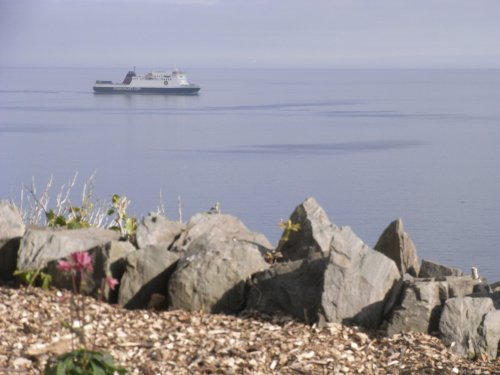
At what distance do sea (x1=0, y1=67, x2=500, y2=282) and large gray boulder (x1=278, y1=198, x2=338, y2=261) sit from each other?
109 inches

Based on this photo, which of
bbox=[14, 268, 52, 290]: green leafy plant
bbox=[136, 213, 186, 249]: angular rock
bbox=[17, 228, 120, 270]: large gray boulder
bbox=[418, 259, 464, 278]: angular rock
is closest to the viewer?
bbox=[14, 268, 52, 290]: green leafy plant

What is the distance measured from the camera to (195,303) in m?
5.61

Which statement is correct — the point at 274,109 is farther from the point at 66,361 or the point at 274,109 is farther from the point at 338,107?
the point at 66,361

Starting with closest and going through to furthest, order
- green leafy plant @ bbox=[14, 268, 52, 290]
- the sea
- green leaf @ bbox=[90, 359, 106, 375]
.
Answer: green leaf @ bbox=[90, 359, 106, 375]
green leafy plant @ bbox=[14, 268, 52, 290]
the sea

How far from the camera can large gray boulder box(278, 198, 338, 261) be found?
248 inches

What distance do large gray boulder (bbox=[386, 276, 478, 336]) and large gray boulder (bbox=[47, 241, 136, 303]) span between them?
168 cm

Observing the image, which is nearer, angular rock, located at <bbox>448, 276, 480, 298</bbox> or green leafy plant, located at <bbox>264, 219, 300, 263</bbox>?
angular rock, located at <bbox>448, 276, 480, 298</bbox>

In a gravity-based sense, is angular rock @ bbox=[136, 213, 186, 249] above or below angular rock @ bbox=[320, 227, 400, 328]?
above

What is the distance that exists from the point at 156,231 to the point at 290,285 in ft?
3.95

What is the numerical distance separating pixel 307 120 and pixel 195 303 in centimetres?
4840

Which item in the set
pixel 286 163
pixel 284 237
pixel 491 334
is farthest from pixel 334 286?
pixel 286 163

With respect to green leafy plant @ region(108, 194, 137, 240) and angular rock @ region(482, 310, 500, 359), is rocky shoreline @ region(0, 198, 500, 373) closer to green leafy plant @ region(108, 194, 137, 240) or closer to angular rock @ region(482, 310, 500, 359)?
angular rock @ region(482, 310, 500, 359)

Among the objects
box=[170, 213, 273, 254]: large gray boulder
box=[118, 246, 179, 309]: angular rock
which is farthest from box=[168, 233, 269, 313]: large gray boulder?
box=[170, 213, 273, 254]: large gray boulder

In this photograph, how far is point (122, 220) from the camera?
25.7 ft
